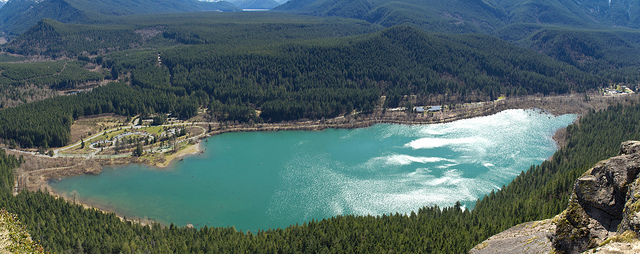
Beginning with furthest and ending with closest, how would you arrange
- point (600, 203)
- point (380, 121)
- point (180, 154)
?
point (380, 121) < point (180, 154) < point (600, 203)

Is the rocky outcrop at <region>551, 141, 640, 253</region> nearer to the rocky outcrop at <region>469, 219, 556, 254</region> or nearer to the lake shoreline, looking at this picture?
the rocky outcrop at <region>469, 219, 556, 254</region>

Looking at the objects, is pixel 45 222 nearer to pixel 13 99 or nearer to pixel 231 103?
pixel 231 103

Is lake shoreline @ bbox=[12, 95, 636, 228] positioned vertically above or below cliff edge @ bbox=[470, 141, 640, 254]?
below

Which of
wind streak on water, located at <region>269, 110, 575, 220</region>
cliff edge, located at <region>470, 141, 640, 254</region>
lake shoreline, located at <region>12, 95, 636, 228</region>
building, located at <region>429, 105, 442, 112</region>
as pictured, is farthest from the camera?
building, located at <region>429, 105, 442, 112</region>

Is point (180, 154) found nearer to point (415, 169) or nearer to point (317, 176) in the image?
point (317, 176)

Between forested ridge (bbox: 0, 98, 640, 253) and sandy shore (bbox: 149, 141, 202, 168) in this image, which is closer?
forested ridge (bbox: 0, 98, 640, 253)

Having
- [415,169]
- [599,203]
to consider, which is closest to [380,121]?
[415,169]

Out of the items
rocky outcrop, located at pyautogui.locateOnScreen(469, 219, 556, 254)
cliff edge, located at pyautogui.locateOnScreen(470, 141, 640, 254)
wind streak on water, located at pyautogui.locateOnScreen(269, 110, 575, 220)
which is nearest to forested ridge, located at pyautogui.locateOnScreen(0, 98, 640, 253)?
rocky outcrop, located at pyautogui.locateOnScreen(469, 219, 556, 254)
